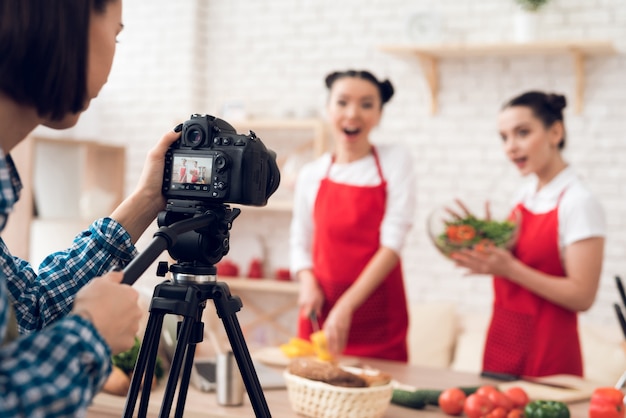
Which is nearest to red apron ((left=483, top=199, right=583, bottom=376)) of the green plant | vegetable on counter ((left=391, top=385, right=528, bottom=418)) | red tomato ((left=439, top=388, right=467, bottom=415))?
vegetable on counter ((left=391, top=385, right=528, bottom=418))

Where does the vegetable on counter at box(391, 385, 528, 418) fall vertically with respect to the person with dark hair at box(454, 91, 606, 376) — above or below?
below

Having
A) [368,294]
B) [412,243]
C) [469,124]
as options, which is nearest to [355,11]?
[469,124]

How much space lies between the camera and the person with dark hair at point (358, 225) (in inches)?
114

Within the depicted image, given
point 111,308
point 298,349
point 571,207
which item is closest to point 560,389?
point 571,207

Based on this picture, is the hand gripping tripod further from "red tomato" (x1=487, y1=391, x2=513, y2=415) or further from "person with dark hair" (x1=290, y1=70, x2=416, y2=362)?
"person with dark hair" (x1=290, y1=70, x2=416, y2=362)

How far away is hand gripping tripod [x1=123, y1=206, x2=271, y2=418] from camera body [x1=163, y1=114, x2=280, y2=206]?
0.04 m

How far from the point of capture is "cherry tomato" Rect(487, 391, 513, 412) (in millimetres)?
1854

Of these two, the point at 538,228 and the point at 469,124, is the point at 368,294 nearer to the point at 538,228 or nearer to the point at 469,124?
the point at 538,228

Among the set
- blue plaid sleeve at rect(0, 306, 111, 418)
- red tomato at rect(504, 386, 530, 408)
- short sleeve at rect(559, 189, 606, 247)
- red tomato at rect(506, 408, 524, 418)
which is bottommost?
red tomato at rect(506, 408, 524, 418)

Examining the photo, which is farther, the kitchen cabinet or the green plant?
the kitchen cabinet

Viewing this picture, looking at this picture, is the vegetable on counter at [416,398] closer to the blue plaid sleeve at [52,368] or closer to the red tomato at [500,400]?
the red tomato at [500,400]

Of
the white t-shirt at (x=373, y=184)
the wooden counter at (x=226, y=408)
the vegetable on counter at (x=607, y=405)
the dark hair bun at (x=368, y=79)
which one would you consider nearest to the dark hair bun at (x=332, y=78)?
the dark hair bun at (x=368, y=79)

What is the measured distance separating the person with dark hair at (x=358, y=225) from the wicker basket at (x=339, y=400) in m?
0.97

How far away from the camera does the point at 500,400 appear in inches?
73.2
